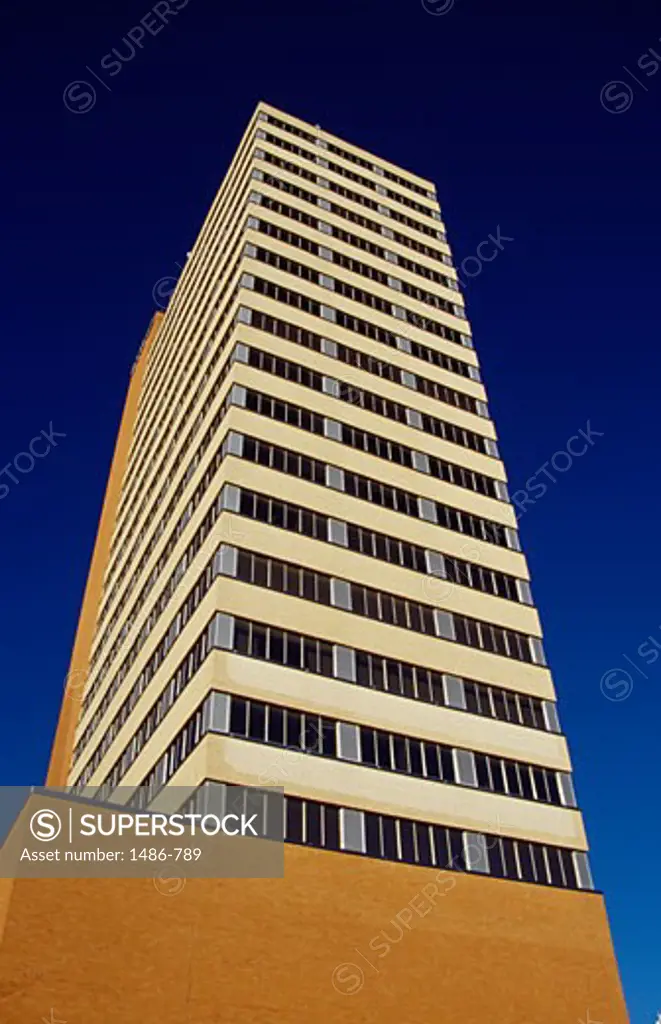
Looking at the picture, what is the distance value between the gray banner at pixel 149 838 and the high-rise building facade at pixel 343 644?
65cm

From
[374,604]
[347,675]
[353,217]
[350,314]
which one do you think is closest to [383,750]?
[347,675]

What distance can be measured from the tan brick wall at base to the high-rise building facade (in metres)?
0.10

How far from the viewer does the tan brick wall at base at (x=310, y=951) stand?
71.8ft

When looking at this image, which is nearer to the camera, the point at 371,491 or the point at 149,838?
the point at 149,838

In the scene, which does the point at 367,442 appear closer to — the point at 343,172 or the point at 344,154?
the point at 343,172

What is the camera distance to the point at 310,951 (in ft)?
84.1

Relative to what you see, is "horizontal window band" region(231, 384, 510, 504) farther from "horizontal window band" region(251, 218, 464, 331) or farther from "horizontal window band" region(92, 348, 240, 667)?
"horizontal window band" region(251, 218, 464, 331)

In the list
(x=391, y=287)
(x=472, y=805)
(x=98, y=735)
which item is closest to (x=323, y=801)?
(x=472, y=805)

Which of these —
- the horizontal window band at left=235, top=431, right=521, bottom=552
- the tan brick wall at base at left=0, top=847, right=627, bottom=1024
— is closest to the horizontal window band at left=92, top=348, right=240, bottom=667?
the horizontal window band at left=235, top=431, right=521, bottom=552

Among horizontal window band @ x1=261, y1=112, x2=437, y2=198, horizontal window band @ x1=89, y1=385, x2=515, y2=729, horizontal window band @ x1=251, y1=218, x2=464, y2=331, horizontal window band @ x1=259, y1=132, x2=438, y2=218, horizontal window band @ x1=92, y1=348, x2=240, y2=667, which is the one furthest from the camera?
horizontal window band @ x1=261, y1=112, x2=437, y2=198

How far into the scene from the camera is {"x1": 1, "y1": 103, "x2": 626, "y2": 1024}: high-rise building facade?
27688 millimetres

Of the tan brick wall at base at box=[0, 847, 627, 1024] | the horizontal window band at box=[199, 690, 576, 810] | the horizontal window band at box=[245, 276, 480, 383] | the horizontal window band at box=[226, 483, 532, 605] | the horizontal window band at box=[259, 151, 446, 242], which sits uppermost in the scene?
the horizontal window band at box=[259, 151, 446, 242]

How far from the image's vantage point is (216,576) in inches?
1325

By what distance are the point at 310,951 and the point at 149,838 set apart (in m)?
5.97
